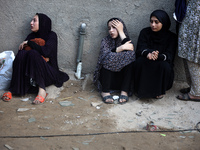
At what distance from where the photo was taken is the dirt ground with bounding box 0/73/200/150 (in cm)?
270

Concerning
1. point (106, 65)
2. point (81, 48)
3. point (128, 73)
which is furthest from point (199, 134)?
point (81, 48)

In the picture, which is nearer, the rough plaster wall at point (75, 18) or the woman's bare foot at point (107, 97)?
the woman's bare foot at point (107, 97)

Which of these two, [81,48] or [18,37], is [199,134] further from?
[18,37]

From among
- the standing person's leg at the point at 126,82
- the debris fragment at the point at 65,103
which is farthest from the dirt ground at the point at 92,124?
the standing person's leg at the point at 126,82

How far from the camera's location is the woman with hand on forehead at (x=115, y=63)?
12.2 feet

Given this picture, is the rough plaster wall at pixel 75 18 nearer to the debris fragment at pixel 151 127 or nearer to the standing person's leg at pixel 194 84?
the standing person's leg at pixel 194 84

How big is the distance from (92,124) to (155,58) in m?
1.39

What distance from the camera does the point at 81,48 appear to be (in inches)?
172

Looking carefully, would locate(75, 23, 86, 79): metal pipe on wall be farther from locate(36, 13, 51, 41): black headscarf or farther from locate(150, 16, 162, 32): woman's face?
locate(150, 16, 162, 32): woman's face

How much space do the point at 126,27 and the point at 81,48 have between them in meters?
0.89

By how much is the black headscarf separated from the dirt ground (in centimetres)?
104

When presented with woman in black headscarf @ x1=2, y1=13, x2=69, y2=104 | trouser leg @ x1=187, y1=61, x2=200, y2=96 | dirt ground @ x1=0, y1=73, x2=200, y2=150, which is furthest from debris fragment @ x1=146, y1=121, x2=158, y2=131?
woman in black headscarf @ x1=2, y1=13, x2=69, y2=104

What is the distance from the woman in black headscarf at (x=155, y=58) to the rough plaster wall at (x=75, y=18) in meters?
0.40

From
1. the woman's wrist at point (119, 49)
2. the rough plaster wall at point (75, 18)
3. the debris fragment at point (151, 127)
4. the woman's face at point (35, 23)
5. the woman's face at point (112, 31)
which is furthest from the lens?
the rough plaster wall at point (75, 18)
